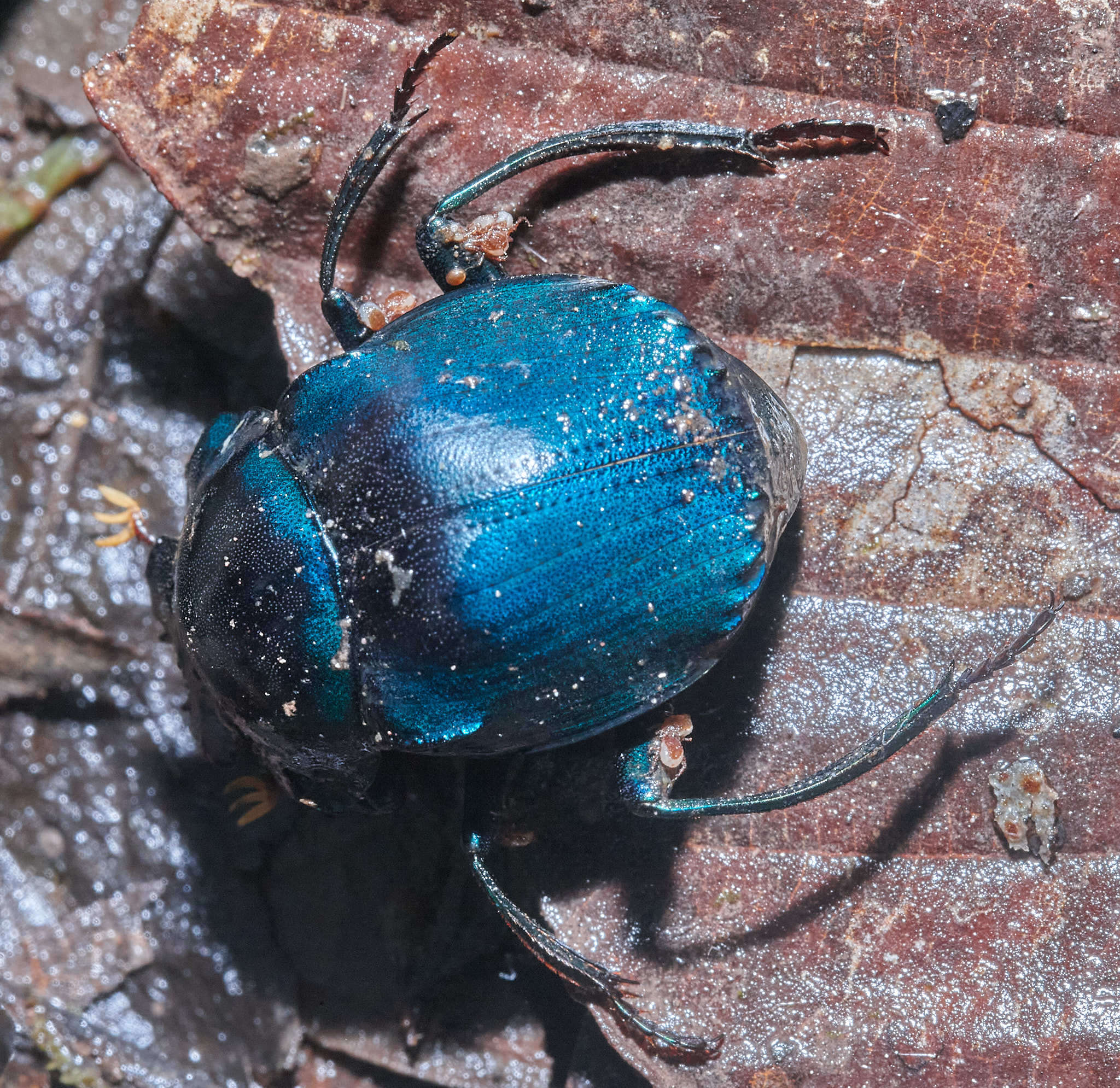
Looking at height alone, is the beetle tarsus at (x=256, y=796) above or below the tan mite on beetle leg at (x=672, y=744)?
below

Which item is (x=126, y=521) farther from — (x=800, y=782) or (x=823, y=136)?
(x=823, y=136)

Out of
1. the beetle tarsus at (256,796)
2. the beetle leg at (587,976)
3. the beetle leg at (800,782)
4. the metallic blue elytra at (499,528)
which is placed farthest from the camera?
the beetle tarsus at (256,796)

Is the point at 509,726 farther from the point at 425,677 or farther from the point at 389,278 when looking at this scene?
the point at 389,278

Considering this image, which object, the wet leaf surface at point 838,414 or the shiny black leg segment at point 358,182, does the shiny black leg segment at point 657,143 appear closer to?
the wet leaf surface at point 838,414

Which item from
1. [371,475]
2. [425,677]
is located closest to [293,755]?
[425,677]

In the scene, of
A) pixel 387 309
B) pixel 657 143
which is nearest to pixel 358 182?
pixel 387 309

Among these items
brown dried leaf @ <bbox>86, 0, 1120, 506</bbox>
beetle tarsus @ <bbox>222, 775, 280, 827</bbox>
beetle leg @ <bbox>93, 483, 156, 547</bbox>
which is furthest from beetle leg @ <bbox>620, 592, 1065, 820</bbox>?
beetle leg @ <bbox>93, 483, 156, 547</bbox>

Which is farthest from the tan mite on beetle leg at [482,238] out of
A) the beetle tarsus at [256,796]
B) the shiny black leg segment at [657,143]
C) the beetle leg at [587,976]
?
the beetle tarsus at [256,796]

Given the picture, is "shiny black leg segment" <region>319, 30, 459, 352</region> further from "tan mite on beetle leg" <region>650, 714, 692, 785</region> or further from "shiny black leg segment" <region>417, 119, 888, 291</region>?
"tan mite on beetle leg" <region>650, 714, 692, 785</region>
